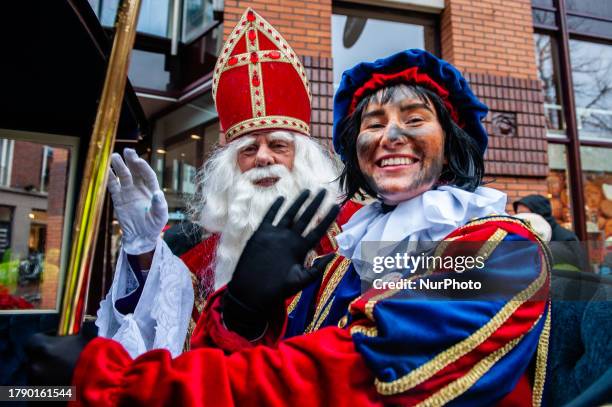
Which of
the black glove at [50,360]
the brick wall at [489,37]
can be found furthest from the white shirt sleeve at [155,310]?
the brick wall at [489,37]

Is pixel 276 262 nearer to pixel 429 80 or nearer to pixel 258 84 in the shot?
pixel 429 80

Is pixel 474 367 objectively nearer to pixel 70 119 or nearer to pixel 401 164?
pixel 401 164

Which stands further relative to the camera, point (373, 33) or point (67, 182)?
point (373, 33)

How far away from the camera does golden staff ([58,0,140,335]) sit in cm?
99

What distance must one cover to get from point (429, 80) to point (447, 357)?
88 cm

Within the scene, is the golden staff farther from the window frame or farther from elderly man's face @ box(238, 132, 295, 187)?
the window frame

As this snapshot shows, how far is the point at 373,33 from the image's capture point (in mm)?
5277

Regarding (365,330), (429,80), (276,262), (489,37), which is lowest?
(365,330)

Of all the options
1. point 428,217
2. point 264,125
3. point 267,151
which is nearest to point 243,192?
point 267,151

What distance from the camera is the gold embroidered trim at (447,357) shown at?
0.97 metres

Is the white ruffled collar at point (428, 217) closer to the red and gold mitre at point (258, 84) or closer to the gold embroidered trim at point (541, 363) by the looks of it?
the gold embroidered trim at point (541, 363)

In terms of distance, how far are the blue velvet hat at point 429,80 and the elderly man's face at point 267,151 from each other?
2.94 feet

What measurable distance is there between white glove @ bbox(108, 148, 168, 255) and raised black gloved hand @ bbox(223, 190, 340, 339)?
1.13m

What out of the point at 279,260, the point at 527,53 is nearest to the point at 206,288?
the point at 279,260
